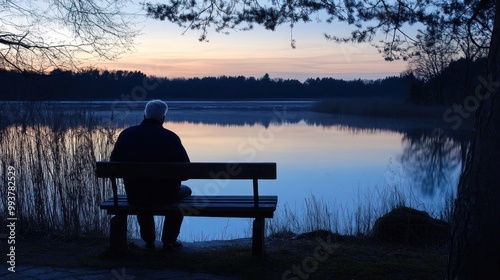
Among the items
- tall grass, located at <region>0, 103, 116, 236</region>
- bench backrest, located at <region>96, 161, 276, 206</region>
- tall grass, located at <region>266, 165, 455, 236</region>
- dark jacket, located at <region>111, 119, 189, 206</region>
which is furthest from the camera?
tall grass, located at <region>266, 165, 455, 236</region>

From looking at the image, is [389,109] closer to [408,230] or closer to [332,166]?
[332,166]

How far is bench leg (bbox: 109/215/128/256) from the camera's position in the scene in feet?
16.3

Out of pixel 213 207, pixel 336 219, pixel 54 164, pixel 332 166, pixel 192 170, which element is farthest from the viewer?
pixel 332 166

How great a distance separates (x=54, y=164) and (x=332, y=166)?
835 cm

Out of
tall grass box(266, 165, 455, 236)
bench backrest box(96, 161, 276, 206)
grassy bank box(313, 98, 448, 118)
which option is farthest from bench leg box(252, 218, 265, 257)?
grassy bank box(313, 98, 448, 118)

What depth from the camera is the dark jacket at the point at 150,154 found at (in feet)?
16.2

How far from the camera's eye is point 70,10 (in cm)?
761

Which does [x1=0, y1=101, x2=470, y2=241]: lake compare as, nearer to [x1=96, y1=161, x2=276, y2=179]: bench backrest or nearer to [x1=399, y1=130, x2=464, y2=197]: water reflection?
[x1=399, y1=130, x2=464, y2=197]: water reflection

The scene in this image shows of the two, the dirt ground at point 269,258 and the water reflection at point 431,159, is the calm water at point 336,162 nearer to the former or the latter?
the water reflection at point 431,159

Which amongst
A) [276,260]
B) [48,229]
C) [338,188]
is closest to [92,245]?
[48,229]

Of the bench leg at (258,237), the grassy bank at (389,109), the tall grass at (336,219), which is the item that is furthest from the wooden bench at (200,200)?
the grassy bank at (389,109)

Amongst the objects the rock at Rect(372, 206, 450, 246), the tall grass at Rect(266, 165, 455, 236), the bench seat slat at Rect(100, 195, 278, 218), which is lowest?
the tall grass at Rect(266, 165, 455, 236)

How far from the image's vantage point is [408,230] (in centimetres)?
624

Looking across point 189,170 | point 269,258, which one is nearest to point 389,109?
point 269,258
